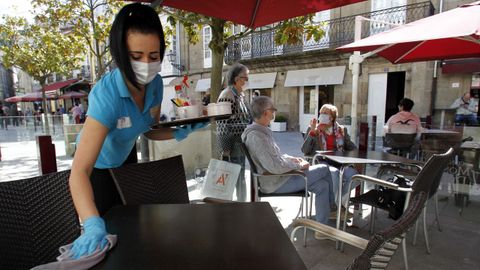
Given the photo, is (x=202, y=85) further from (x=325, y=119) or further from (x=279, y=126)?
(x=325, y=119)

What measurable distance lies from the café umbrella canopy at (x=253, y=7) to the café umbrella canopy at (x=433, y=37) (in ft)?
2.63

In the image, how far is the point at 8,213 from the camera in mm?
1212

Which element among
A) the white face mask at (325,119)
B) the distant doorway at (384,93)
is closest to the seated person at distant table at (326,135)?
the white face mask at (325,119)

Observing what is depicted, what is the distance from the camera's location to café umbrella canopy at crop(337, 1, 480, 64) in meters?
2.47

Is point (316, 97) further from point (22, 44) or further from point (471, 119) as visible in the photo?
point (22, 44)

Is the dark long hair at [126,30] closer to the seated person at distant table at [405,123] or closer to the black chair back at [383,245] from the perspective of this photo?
the black chair back at [383,245]

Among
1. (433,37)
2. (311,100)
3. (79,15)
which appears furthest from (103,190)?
(311,100)

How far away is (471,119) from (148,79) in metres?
8.37

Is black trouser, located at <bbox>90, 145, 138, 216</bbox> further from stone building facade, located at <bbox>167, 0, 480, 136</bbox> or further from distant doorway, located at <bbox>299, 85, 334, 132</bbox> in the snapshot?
distant doorway, located at <bbox>299, 85, 334, 132</bbox>

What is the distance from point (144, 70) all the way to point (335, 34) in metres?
12.6

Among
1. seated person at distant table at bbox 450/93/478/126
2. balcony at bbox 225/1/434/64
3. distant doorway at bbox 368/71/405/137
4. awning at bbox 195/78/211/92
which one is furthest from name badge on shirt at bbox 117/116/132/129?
awning at bbox 195/78/211/92

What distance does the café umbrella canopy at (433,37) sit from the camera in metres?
2.47

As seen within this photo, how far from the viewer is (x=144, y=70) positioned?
142cm

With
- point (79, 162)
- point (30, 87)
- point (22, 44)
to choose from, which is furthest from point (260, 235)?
point (30, 87)
